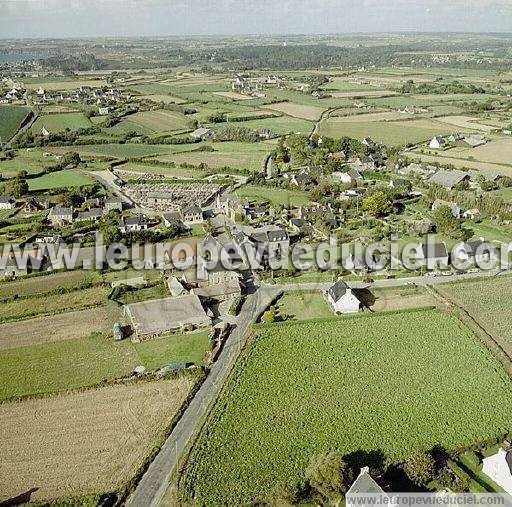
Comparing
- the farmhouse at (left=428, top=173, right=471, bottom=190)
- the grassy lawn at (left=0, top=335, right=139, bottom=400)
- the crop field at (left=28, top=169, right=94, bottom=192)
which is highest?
the crop field at (left=28, top=169, right=94, bottom=192)

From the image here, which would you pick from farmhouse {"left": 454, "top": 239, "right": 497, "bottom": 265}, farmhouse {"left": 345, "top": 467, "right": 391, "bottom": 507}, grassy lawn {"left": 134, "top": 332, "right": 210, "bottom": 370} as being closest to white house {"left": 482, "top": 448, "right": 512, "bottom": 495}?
farmhouse {"left": 345, "top": 467, "right": 391, "bottom": 507}

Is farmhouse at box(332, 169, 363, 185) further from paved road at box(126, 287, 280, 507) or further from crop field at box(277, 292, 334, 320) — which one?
paved road at box(126, 287, 280, 507)

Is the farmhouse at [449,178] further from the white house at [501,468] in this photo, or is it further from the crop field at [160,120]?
the crop field at [160,120]

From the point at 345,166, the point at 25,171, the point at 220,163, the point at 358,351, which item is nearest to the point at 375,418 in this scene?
the point at 358,351

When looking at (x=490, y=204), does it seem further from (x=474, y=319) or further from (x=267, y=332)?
(x=267, y=332)

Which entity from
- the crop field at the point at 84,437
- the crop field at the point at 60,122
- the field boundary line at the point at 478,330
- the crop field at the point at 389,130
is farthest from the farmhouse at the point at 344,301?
the crop field at the point at 60,122


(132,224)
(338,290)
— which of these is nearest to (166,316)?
(338,290)

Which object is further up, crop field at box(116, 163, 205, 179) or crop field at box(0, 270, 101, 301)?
crop field at box(116, 163, 205, 179)
